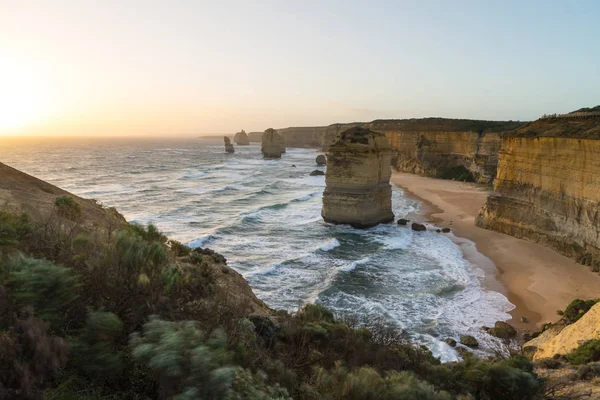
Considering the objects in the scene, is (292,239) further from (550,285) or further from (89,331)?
(89,331)

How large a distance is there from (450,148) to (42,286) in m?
60.5

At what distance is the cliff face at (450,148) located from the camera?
5106 cm

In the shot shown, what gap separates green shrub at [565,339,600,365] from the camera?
8.36 m

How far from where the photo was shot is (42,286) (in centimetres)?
438

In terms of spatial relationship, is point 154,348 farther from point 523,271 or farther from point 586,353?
point 523,271

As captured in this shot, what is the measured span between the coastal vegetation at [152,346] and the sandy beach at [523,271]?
32.4 feet

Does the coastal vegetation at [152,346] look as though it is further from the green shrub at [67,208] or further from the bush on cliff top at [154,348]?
the green shrub at [67,208]

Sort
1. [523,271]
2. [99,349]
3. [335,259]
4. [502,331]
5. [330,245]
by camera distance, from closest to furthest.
Answer: [99,349] < [502,331] < [523,271] < [335,259] < [330,245]

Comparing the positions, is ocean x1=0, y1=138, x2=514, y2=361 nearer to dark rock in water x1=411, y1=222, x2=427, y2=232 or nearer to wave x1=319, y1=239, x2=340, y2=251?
wave x1=319, y1=239, x2=340, y2=251

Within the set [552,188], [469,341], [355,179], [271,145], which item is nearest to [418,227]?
[355,179]

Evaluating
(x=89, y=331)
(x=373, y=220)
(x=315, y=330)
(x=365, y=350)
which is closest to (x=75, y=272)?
(x=89, y=331)

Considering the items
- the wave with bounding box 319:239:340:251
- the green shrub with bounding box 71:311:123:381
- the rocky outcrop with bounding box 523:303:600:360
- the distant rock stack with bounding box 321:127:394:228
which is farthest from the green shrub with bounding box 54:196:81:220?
the distant rock stack with bounding box 321:127:394:228

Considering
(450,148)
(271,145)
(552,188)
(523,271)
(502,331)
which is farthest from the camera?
(271,145)

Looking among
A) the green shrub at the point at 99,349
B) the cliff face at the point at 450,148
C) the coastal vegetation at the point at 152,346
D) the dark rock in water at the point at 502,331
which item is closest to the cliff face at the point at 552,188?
the dark rock in water at the point at 502,331
